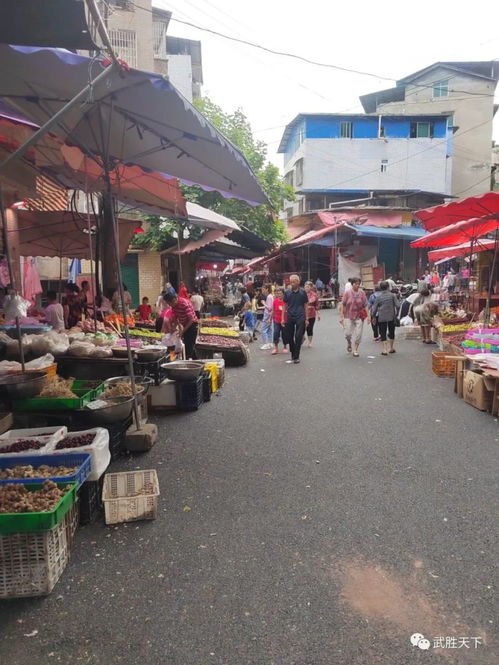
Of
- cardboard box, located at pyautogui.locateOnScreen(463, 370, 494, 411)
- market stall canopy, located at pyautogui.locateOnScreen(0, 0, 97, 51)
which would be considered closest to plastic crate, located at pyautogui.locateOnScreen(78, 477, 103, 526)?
market stall canopy, located at pyautogui.locateOnScreen(0, 0, 97, 51)

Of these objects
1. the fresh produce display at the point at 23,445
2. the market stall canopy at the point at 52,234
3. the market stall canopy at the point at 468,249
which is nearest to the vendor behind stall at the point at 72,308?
the market stall canopy at the point at 52,234

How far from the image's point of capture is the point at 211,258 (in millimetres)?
24625

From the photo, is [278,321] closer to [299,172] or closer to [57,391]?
[57,391]

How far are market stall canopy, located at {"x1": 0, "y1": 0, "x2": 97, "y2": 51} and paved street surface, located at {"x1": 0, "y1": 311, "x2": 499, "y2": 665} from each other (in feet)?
11.8

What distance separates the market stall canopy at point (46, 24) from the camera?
289 centimetres

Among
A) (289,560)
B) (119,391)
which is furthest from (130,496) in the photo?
(119,391)

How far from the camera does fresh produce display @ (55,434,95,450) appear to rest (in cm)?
399

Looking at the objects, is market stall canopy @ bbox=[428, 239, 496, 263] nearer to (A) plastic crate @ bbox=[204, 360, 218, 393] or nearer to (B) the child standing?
(B) the child standing

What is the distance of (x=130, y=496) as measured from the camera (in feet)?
12.8

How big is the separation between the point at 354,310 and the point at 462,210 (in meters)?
3.31

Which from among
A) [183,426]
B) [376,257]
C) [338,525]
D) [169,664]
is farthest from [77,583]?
[376,257]

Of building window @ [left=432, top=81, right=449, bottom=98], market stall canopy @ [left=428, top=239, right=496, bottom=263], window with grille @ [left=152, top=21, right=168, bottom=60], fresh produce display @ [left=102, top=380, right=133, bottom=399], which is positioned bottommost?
fresh produce display @ [left=102, top=380, right=133, bottom=399]

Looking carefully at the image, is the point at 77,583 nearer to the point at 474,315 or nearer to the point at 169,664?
the point at 169,664

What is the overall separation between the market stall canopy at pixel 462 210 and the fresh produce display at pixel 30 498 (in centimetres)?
754
